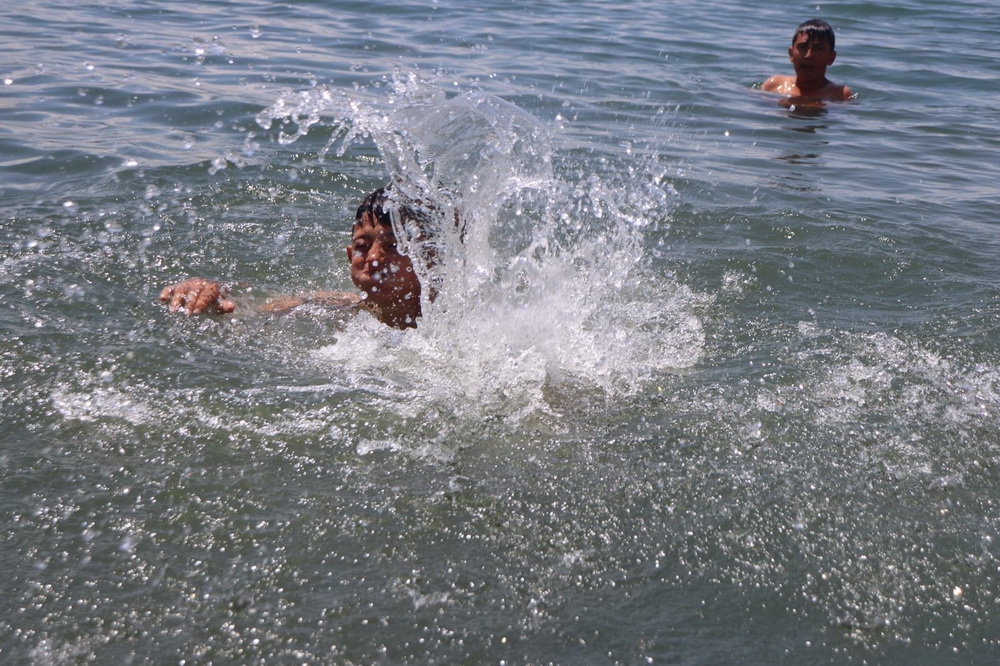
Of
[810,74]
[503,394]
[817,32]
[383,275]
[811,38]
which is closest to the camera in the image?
[503,394]

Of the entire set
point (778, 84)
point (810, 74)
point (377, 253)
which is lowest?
point (377, 253)

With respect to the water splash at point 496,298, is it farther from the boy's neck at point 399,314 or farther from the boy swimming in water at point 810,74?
the boy swimming in water at point 810,74

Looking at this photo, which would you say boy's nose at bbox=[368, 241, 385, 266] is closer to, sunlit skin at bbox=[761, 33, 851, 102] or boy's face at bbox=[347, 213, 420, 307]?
boy's face at bbox=[347, 213, 420, 307]

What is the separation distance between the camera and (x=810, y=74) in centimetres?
1005

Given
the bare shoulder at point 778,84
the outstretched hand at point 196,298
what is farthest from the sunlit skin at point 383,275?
the bare shoulder at point 778,84

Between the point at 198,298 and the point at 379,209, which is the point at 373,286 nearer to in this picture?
the point at 379,209

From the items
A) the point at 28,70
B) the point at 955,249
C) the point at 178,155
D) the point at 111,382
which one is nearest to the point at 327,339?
the point at 111,382

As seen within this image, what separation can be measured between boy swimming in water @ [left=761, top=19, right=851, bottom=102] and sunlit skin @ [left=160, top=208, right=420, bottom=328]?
20.2ft

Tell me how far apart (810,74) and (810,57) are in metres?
0.16

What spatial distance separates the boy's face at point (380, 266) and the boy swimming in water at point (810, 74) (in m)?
6.17

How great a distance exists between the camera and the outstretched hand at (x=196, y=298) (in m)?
4.97

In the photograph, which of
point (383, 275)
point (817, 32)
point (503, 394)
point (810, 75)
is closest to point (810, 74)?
point (810, 75)

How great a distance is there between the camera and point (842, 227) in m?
6.42

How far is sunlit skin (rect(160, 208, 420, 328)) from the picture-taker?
191 inches
